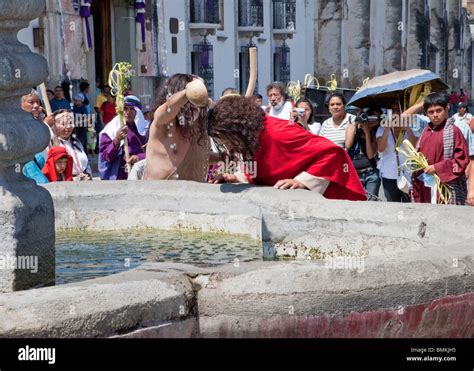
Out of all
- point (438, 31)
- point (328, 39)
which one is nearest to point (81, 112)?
point (328, 39)

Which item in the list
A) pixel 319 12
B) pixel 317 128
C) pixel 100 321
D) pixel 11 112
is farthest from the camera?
pixel 319 12

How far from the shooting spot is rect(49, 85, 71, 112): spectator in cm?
1711

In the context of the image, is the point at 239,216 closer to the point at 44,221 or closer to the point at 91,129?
the point at 44,221

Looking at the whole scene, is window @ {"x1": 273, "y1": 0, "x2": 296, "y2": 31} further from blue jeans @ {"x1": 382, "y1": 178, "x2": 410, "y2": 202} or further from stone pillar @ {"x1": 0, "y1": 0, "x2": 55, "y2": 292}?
stone pillar @ {"x1": 0, "y1": 0, "x2": 55, "y2": 292}

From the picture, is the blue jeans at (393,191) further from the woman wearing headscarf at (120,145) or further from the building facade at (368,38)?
the building facade at (368,38)

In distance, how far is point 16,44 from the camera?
205 inches

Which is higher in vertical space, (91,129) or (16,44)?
(16,44)

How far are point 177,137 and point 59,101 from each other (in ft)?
33.6

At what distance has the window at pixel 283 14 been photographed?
2981 cm

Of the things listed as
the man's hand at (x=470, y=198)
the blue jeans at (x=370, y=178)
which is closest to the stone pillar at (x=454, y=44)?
the blue jeans at (x=370, y=178)

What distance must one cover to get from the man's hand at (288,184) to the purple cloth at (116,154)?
3294 millimetres

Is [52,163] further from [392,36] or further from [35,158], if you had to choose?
[392,36]

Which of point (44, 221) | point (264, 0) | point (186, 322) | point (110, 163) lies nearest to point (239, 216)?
point (44, 221)
